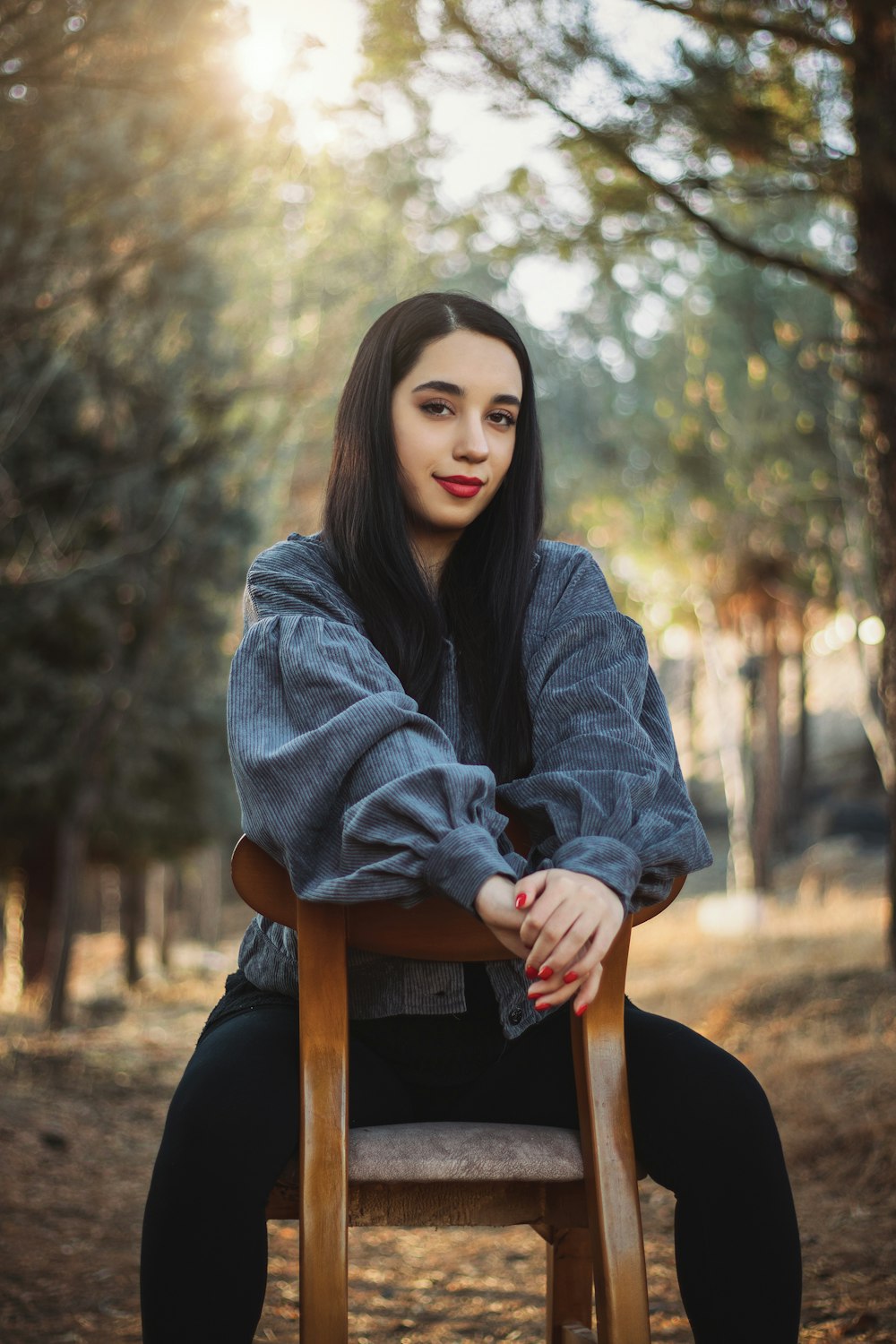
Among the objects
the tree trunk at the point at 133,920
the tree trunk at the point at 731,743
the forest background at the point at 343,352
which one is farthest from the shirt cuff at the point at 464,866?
the tree trunk at the point at 731,743

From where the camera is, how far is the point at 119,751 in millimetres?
9344

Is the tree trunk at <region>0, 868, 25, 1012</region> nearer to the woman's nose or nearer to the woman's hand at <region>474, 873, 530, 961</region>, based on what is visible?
the woman's nose

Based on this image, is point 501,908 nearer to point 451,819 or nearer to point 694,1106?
point 451,819

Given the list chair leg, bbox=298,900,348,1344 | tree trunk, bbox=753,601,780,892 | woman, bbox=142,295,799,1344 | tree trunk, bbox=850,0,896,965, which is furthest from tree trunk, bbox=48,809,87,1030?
tree trunk, bbox=753,601,780,892

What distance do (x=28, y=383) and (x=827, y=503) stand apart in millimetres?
7754

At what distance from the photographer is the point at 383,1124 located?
1.67 meters

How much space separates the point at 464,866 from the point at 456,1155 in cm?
39

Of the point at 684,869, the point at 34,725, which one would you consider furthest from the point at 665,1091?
the point at 34,725

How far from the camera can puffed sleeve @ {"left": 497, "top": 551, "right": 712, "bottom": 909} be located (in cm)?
158

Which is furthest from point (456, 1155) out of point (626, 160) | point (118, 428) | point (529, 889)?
point (118, 428)

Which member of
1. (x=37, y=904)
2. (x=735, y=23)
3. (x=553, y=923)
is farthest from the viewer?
(x=37, y=904)

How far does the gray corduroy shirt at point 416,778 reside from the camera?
58.6 inches

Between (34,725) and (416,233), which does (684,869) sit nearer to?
(34,725)

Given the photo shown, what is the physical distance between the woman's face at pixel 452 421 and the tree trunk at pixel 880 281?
3.02 m
